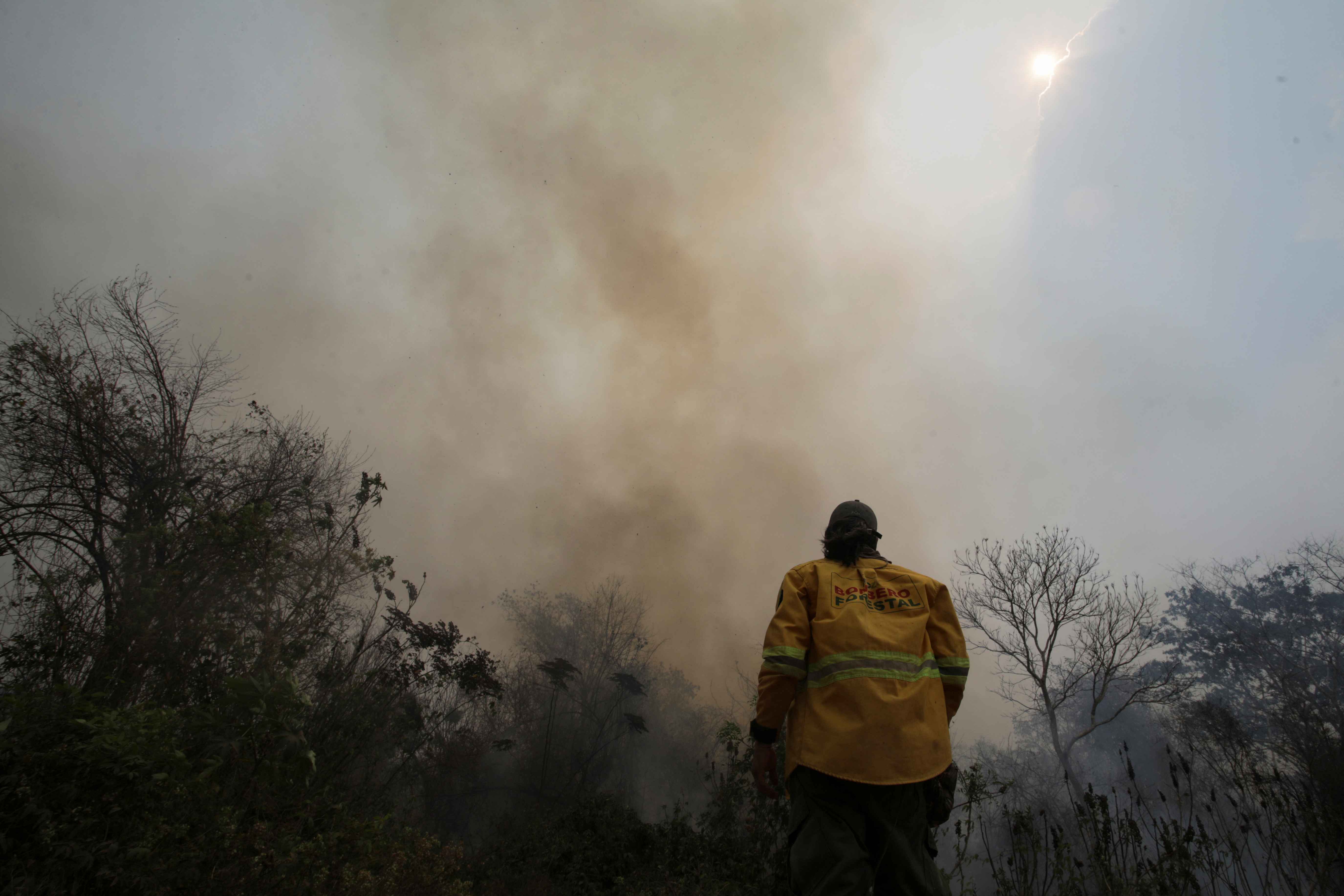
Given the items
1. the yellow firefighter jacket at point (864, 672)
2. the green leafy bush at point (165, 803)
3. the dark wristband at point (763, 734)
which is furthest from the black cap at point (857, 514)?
the green leafy bush at point (165, 803)

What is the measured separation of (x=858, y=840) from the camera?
193 centimetres

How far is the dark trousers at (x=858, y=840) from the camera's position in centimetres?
186

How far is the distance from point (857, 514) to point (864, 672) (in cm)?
77

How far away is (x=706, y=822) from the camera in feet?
24.4

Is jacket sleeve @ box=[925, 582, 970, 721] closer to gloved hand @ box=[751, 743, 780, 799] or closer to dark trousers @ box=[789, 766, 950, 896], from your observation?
dark trousers @ box=[789, 766, 950, 896]

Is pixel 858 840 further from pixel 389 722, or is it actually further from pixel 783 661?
pixel 389 722

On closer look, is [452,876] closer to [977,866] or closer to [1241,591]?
[977,866]

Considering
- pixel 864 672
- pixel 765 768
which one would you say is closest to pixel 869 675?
pixel 864 672

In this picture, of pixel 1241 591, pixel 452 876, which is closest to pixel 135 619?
pixel 452 876

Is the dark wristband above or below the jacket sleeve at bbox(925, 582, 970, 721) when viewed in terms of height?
below

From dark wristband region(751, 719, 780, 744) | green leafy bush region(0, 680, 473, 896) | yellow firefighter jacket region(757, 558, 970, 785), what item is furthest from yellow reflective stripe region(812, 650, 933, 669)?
green leafy bush region(0, 680, 473, 896)

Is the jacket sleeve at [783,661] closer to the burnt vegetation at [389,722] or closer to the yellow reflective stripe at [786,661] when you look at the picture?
the yellow reflective stripe at [786,661]

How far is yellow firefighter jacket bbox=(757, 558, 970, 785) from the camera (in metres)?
1.94

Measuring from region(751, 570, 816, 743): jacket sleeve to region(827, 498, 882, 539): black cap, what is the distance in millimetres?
481
